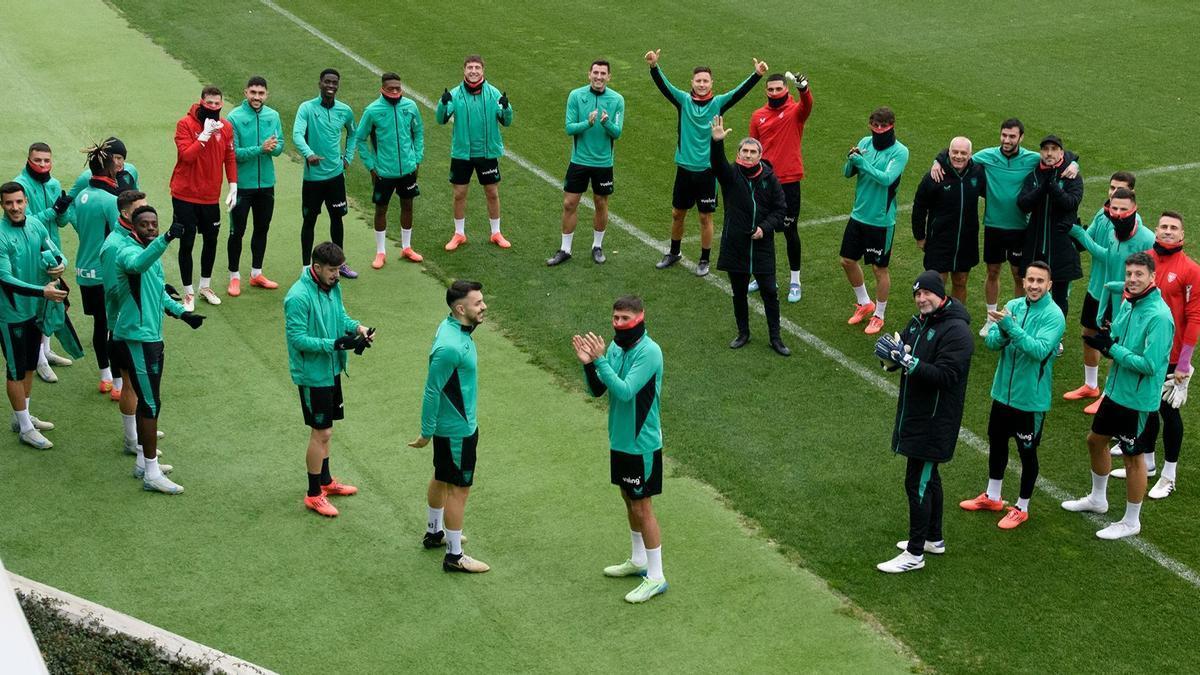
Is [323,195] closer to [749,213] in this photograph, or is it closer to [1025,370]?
[749,213]

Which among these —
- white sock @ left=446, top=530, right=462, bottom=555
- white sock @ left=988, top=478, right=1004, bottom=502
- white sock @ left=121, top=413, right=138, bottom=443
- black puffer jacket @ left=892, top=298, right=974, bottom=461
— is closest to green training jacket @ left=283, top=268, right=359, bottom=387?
white sock @ left=446, top=530, right=462, bottom=555

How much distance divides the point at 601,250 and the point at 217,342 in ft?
13.7

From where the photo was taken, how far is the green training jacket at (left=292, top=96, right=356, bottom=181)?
13656 millimetres

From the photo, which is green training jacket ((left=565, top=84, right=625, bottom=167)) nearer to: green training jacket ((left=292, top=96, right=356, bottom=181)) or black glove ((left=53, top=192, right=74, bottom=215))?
green training jacket ((left=292, top=96, right=356, bottom=181))

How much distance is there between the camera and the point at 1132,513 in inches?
382

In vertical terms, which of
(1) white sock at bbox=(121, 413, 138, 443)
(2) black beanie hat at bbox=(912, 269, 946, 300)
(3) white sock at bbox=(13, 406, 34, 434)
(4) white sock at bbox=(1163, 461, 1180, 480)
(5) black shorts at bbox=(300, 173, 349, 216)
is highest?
(2) black beanie hat at bbox=(912, 269, 946, 300)

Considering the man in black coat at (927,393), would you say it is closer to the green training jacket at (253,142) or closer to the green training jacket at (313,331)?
the green training jacket at (313,331)

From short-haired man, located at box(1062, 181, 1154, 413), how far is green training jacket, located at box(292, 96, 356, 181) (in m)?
6.93

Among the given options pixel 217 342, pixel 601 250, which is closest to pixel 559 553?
pixel 217 342

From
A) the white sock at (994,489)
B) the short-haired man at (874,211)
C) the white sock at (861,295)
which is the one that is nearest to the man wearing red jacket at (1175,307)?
the white sock at (994,489)

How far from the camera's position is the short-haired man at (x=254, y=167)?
1332cm

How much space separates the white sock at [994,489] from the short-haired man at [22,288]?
6.77 meters

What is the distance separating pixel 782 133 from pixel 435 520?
6.15 m

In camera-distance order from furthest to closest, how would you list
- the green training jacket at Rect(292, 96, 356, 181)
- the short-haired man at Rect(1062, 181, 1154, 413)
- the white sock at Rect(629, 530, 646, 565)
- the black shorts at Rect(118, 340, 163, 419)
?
the green training jacket at Rect(292, 96, 356, 181), the short-haired man at Rect(1062, 181, 1154, 413), the black shorts at Rect(118, 340, 163, 419), the white sock at Rect(629, 530, 646, 565)
